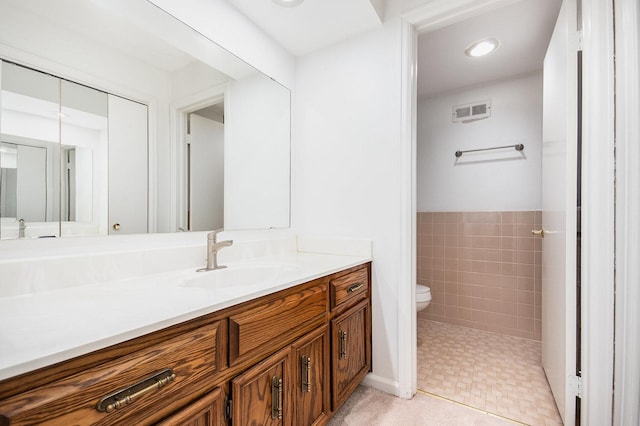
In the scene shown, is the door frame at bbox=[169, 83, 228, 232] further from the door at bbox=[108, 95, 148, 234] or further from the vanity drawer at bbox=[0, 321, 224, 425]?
the vanity drawer at bbox=[0, 321, 224, 425]

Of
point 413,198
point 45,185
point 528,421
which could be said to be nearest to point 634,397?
point 528,421

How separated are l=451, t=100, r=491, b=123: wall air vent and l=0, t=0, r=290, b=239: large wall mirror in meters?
1.88

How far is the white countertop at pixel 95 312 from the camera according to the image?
1.64ft

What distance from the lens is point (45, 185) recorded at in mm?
970

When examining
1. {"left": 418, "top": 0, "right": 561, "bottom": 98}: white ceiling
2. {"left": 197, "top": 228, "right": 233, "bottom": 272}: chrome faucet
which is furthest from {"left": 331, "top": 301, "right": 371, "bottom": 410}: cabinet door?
{"left": 418, "top": 0, "right": 561, "bottom": 98}: white ceiling

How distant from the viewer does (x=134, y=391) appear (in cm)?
60

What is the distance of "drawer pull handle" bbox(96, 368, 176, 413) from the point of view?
0.56 m

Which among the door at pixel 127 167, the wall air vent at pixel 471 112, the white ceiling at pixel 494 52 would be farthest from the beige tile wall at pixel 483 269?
the door at pixel 127 167

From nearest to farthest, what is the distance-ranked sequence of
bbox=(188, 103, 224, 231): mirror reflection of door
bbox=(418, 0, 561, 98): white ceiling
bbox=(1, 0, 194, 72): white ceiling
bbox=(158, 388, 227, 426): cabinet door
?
bbox=(158, 388, 227, 426): cabinet door
bbox=(1, 0, 194, 72): white ceiling
bbox=(188, 103, 224, 231): mirror reflection of door
bbox=(418, 0, 561, 98): white ceiling

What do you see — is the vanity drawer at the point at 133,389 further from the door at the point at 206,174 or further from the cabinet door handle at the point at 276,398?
the door at the point at 206,174

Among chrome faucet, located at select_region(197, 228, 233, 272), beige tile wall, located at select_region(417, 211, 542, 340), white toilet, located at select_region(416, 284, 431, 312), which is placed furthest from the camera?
beige tile wall, located at select_region(417, 211, 542, 340)

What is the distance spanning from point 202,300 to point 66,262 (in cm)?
54

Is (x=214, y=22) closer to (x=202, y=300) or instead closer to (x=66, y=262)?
(x=66, y=262)

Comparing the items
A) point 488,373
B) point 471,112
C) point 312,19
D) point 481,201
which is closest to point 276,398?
point 488,373
